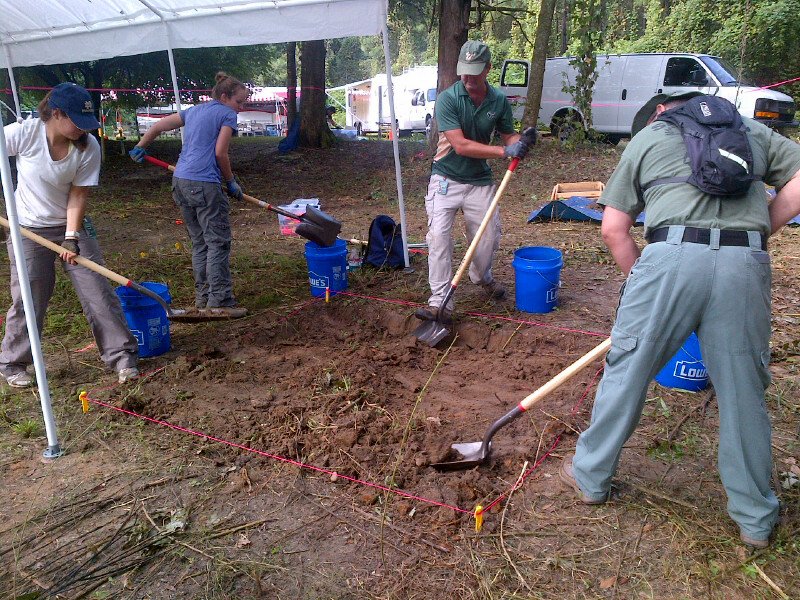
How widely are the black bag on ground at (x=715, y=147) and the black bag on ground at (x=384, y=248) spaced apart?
393 centimetres

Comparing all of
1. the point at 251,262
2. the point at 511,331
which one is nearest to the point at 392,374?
the point at 511,331

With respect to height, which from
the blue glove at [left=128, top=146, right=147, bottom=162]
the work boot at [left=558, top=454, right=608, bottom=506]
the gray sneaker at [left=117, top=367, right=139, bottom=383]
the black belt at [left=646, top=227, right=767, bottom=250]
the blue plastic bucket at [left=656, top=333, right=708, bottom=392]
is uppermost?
the black belt at [left=646, top=227, right=767, bottom=250]

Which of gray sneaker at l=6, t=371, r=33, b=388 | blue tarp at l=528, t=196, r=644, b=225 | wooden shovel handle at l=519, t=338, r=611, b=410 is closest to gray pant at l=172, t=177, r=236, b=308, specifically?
gray sneaker at l=6, t=371, r=33, b=388

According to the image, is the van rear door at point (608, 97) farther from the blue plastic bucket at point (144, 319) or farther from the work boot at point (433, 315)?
the blue plastic bucket at point (144, 319)

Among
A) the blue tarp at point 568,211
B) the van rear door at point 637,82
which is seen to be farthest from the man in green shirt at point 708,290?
the van rear door at point 637,82

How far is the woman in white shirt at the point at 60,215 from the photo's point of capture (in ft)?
12.0

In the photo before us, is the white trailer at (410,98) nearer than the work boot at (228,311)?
No

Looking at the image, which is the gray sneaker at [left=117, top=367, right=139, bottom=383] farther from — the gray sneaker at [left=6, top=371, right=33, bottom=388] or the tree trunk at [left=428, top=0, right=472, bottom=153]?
the tree trunk at [left=428, top=0, right=472, bottom=153]

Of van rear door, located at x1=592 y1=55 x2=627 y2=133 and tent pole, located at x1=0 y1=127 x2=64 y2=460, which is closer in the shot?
tent pole, located at x1=0 y1=127 x2=64 y2=460

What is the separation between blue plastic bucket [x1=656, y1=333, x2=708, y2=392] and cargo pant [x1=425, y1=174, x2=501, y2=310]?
171cm

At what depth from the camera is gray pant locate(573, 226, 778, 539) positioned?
228cm

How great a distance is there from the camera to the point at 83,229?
3945mm

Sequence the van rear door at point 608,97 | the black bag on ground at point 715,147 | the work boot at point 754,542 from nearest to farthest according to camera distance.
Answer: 1. the black bag on ground at point 715,147
2. the work boot at point 754,542
3. the van rear door at point 608,97

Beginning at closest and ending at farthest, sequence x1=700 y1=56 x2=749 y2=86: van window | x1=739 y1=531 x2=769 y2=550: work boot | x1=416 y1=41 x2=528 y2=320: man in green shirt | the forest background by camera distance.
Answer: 1. x1=739 y1=531 x2=769 y2=550: work boot
2. x1=416 y1=41 x2=528 y2=320: man in green shirt
3. x1=700 y1=56 x2=749 y2=86: van window
4. the forest background
